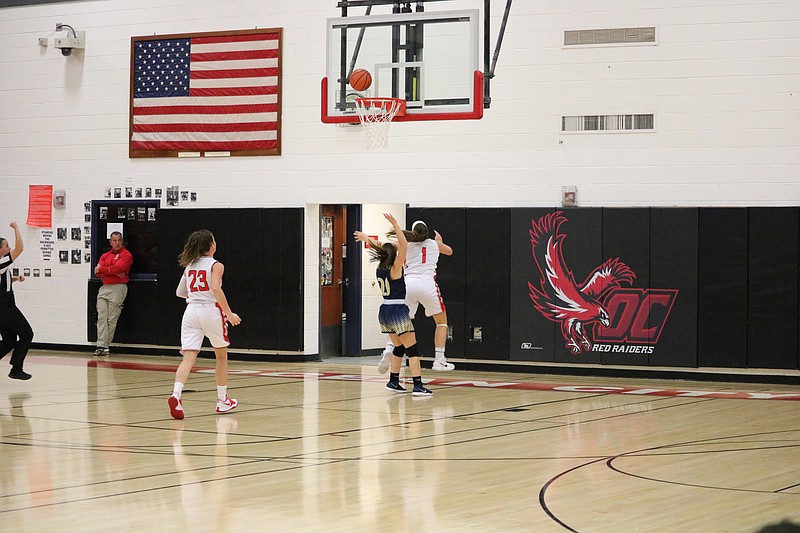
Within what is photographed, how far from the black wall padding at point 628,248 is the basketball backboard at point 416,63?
3.65m

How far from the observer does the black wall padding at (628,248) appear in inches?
638

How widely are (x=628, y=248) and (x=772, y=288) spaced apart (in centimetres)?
213

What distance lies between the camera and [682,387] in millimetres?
15164

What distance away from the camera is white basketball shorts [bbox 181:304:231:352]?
37.4 feet

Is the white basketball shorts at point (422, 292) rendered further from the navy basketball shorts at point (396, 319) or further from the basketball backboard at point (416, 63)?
the basketball backboard at point (416, 63)

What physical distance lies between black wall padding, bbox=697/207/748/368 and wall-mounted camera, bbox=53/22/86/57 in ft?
37.6

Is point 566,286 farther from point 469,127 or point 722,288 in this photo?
point 469,127

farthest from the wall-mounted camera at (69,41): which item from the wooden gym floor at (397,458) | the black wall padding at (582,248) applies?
the black wall padding at (582,248)

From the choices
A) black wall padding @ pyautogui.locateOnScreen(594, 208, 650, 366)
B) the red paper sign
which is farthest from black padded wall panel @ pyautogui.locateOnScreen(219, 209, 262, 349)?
black wall padding @ pyautogui.locateOnScreen(594, 208, 650, 366)

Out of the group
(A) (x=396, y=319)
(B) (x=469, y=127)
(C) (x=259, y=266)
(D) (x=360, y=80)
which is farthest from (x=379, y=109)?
(C) (x=259, y=266)

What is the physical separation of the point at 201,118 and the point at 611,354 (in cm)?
820

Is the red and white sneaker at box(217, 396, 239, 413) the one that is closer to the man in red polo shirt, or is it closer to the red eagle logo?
the red eagle logo

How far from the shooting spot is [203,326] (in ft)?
37.6

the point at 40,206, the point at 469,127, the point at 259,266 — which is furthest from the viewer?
the point at 40,206
